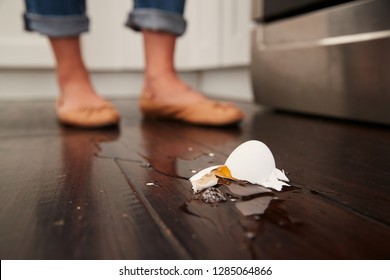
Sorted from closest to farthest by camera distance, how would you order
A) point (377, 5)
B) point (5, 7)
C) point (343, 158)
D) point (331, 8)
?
1. point (343, 158)
2. point (377, 5)
3. point (331, 8)
4. point (5, 7)

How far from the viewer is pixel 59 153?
63 centimetres

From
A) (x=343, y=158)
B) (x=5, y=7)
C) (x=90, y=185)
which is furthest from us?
(x=5, y=7)

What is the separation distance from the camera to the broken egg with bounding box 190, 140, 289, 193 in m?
0.43

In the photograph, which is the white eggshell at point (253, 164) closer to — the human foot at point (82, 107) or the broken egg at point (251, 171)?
the broken egg at point (251, 171)

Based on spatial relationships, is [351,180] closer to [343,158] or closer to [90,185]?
[343,158]

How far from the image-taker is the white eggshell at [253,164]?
1.43 feet

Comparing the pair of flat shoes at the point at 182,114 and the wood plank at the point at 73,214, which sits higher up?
the pair of flat shoes at the point at 182,114

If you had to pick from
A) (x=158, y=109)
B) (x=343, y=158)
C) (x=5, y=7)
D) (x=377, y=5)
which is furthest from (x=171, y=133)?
(x=5, y=7)

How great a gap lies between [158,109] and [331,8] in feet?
1.55

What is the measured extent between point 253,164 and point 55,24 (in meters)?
0.67

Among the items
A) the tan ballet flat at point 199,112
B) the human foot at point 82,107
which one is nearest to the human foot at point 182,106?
the tan ballet flat at point 199,112

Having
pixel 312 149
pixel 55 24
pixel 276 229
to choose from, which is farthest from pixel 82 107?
pixel 276 229

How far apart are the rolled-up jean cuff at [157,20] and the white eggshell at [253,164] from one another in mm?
550
